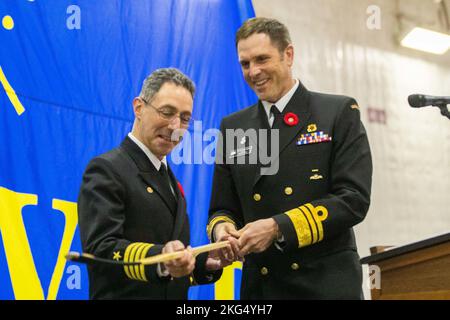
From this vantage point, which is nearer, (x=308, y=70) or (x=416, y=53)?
(x=308, y=70)

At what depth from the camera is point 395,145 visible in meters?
4.53

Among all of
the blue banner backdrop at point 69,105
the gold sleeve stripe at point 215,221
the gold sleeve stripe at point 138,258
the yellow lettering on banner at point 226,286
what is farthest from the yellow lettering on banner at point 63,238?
the gold sleeve stripe at point 138,258

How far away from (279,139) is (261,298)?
0.43 meters

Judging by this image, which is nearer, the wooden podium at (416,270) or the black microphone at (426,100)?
the wooden podium at (416,270)

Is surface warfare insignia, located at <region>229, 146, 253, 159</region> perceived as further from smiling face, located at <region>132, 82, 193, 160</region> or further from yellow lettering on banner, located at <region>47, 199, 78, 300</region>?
yellow lettering on banner, located at <region>47, 199, 78, 300</region>

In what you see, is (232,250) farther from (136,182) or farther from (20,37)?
(20,37)

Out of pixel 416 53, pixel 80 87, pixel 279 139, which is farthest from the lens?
pixel 416 53

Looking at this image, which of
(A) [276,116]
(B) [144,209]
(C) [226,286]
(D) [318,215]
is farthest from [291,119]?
(C) [226,286]

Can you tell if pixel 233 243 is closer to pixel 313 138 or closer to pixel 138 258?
pixel 138 258

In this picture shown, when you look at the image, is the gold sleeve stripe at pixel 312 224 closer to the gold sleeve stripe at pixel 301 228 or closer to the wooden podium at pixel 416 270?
the gold sleeve stripe at pixel 301 228

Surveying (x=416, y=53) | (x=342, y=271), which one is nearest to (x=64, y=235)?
(x=342, y=271)

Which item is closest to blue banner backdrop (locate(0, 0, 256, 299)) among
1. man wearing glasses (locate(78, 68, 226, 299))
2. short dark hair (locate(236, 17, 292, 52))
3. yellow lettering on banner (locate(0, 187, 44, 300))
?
yellow lettering on banner (locate(0, 187, 44, 300))

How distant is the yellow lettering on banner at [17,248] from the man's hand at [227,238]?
1030 mm

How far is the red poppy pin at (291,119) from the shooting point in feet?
5.19
